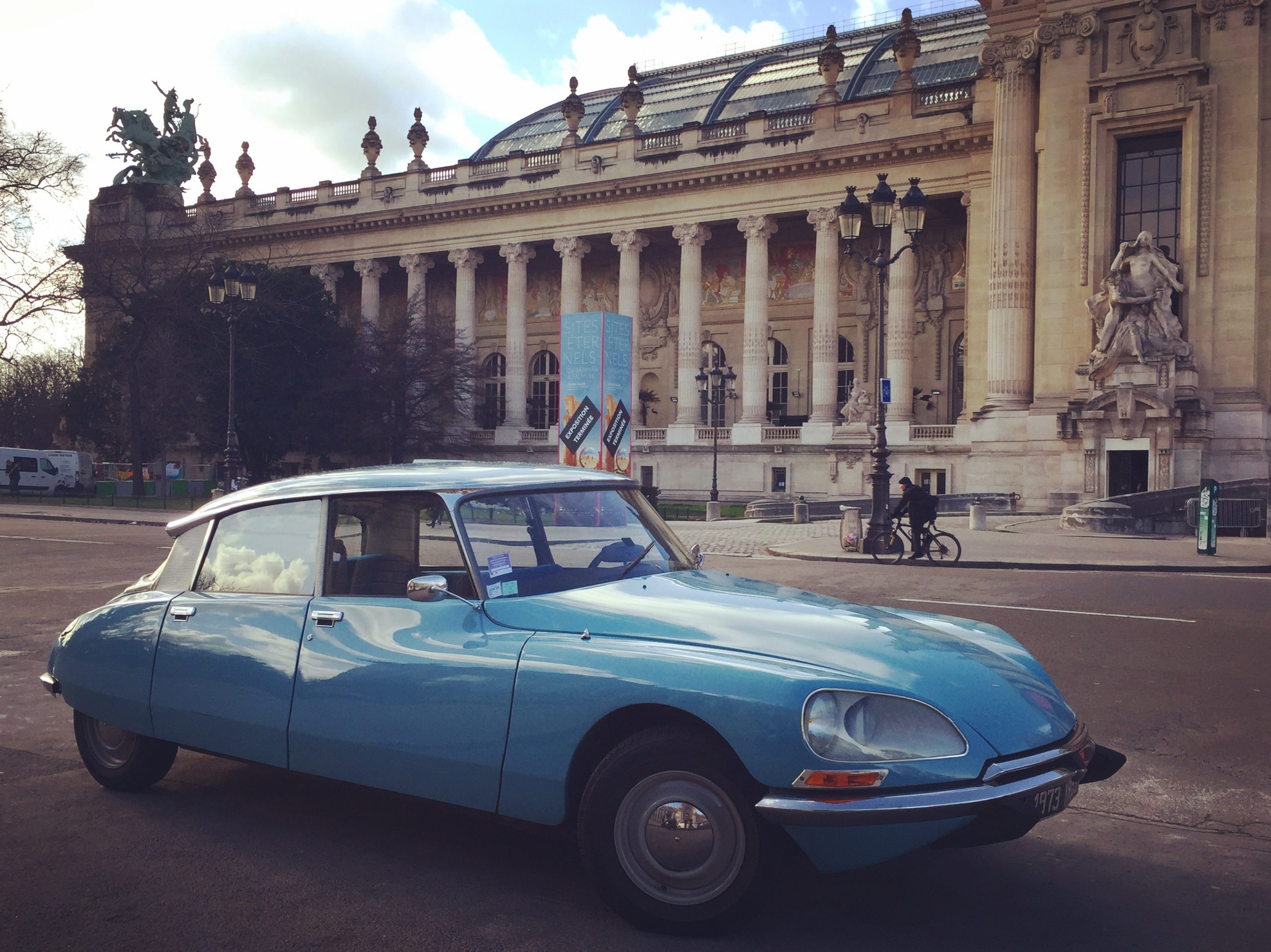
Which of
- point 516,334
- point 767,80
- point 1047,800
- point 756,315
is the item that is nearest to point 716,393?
point 756,315

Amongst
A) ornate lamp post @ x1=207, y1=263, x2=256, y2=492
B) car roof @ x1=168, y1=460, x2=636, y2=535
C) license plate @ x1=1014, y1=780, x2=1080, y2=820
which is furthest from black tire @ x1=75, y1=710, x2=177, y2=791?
ornate lamp post @ x1=207, y1=263, x2=256, y2=492

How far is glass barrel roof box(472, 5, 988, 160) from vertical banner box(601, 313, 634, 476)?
1493 inches

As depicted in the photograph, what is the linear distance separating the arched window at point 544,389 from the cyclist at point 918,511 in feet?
134

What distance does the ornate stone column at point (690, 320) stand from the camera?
169 ft

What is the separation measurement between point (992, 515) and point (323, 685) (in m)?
33.1

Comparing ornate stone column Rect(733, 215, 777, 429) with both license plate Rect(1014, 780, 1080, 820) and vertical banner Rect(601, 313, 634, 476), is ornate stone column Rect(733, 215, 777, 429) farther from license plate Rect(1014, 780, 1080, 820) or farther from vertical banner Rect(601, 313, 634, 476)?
license plate Rect(1014, 780, 1080, 820)

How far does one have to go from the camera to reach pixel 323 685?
4.50 meters

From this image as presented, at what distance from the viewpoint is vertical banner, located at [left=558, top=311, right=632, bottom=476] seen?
1758 centimetres

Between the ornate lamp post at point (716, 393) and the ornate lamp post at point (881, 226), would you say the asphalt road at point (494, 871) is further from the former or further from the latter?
the ornate lamp post at point (716, 393)

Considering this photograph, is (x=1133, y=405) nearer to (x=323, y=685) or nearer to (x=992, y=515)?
(x=992, y=515)

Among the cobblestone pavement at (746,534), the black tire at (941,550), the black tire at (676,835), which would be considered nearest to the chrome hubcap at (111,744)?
the black tire at (676,835)

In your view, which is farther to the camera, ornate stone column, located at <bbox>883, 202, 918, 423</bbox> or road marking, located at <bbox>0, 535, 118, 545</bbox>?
ornate stone column, located at <bbox>883, 202, 918, 423</bbox>

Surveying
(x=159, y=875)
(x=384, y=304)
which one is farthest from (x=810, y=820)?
(x=384, y=304)

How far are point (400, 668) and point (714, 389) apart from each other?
45072mm
